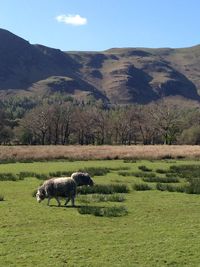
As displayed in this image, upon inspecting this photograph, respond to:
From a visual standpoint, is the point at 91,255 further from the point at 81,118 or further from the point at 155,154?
the point at 81,118

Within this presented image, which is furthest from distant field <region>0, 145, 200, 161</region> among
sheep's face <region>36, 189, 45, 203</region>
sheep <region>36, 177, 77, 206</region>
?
sheep <region>36, 177, 77, 206</region>

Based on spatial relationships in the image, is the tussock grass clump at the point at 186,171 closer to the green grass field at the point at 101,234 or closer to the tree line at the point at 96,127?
the green grass field at the point at 101,234

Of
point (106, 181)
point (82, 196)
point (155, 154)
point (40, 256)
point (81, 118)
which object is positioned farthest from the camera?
point (81, 118)

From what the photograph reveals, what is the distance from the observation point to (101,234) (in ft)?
54.7

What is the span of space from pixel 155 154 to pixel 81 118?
71271mm

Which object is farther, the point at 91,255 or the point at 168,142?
the point at 168,142

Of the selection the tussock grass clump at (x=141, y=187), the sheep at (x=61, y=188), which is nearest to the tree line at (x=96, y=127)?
the tussock grass clump at (x=141, y=187)

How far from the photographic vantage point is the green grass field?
13688 mm

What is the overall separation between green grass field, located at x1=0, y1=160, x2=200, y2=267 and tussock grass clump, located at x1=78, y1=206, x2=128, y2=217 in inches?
10.9

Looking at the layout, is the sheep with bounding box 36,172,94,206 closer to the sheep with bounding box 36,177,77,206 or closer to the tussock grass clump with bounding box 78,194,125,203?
the sheep with bounding box 36,177,77,206

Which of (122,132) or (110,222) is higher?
(110,222)

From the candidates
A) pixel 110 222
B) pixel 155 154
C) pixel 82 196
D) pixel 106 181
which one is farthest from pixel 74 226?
pixel 155 154

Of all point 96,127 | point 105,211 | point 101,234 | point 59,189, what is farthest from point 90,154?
point 96,127

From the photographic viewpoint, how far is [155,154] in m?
60.6
